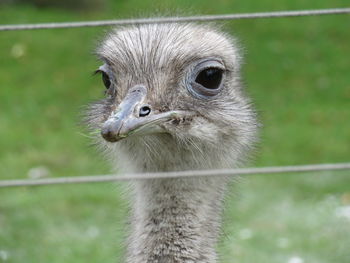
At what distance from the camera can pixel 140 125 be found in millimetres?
2045

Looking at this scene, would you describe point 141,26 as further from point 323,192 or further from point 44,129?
point 44,129

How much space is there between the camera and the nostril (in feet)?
6.86

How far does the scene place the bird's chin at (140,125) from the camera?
1.97 m

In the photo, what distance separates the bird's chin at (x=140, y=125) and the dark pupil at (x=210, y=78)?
0.40 ft

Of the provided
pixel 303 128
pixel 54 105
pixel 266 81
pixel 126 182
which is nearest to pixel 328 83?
pixel 266 81

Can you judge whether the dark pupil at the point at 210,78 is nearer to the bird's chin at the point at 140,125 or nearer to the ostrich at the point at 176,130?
the ostrich at the point at 176,130

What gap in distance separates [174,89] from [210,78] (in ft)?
0.50

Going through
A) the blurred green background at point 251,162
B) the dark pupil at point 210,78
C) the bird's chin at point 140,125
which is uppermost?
the dark pupil at point 210,78

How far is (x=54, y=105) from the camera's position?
7609 mm

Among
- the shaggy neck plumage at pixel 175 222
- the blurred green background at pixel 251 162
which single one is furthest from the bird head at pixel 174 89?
the blurred green background at pixel 251 162

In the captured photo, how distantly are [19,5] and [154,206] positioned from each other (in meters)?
8.22

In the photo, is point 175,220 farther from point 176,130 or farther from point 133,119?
point 133,119

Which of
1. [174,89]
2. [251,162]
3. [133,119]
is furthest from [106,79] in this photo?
[251,162]

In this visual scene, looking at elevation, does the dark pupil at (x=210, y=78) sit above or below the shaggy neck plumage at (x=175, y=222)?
above
